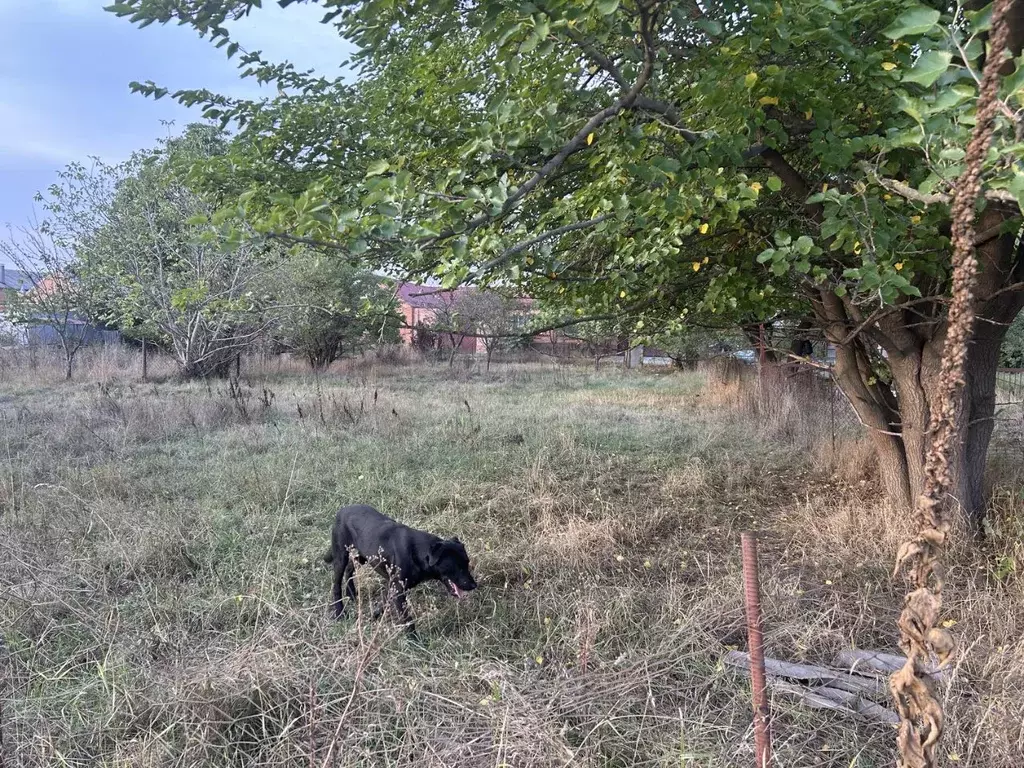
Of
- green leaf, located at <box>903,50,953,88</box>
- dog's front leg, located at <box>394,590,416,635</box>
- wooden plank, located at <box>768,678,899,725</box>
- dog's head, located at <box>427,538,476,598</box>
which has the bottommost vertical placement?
wooden plank, located at <box>768,678,899,725</box>

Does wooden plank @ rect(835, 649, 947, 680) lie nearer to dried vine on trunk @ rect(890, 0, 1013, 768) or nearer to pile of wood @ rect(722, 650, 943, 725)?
pile of wood @ rect(722, 650, 943, 725)

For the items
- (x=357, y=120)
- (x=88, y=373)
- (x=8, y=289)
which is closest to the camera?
(x=357, y=120)

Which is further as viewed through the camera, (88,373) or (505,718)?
(88,373)

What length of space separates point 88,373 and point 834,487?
55.0ft

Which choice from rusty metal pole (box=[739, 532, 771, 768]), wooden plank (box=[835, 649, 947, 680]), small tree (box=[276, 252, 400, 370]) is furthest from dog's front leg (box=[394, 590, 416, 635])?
small tree (box=[276, 252, 400, 370])

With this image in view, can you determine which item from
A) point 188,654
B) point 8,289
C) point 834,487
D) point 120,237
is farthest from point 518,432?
point 8,289

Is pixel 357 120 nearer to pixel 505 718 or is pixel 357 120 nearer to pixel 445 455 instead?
pixel 445 455

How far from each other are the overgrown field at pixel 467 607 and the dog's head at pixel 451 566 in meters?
0.22

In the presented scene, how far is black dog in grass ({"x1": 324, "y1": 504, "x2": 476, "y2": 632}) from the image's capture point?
321 centimetres

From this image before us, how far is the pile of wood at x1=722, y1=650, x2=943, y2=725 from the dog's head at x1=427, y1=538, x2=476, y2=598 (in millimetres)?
1304

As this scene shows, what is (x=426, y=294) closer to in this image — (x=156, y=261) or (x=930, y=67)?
(x=930, y=67)

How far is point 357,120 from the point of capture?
471 cm

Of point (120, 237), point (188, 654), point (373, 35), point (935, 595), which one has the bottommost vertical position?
point (188, 654)

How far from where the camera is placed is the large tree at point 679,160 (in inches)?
100
